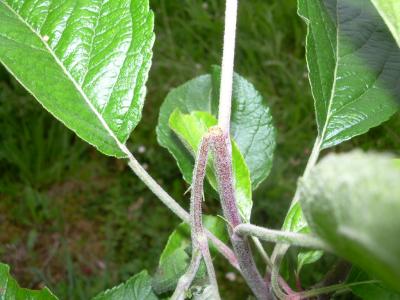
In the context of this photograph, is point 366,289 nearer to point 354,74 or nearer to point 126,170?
point 354,74

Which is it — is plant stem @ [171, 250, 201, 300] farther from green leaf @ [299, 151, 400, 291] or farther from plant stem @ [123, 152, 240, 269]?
green leaf @ [299, 151, 400, 291]

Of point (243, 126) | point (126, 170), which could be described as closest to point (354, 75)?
point (243, 126)

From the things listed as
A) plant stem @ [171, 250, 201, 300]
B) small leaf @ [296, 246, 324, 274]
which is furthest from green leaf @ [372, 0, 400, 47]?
small leaf @ [296, 246, 324, 274]

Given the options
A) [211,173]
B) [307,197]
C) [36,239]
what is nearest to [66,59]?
[211,173]

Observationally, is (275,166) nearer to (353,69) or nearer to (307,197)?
(353,69)

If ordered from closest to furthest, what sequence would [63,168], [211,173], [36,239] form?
[211,173] → [36,239] → [63,168]

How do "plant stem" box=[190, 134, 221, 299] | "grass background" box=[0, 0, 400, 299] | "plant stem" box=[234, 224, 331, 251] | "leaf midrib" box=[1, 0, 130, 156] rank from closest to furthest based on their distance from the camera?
"plant stem" box=[234, 224, 331, 251]
"plant stem" box=[190, 134, 221, 299]
"leaf midrib" box=[1, 0, 130, 156]
"grass background" box=[0, 0, 400, 299]

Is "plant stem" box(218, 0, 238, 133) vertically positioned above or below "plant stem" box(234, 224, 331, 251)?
above

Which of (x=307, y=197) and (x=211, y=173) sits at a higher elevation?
(x=307, y=197)
